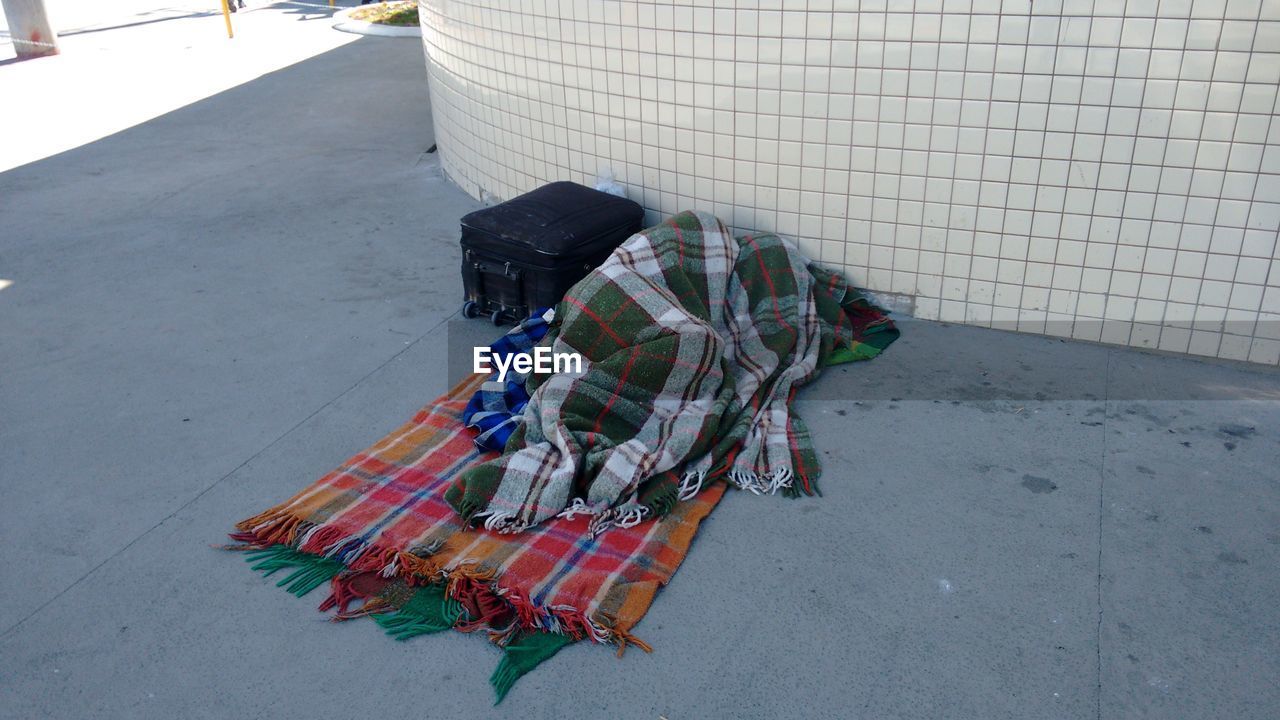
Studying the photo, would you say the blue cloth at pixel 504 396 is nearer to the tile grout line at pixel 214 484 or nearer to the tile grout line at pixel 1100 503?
the tile grout line at pixel 214 484

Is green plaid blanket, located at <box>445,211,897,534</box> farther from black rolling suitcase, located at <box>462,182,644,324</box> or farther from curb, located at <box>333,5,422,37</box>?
curb, located at <box>333,5,422,37</box>

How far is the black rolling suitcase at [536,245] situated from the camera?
15.9ft

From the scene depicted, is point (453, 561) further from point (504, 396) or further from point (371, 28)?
point (371, 28)

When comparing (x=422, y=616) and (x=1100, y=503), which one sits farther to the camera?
(x=1100, y=503)

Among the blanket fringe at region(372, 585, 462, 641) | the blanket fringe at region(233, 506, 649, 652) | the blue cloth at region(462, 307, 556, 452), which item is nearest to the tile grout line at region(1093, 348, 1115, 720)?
the blanket fringe at region(233, 506, 649, 652)

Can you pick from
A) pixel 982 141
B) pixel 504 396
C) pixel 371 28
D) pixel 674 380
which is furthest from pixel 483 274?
pixel 371 28

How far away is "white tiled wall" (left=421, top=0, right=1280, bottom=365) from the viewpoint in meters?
4.13

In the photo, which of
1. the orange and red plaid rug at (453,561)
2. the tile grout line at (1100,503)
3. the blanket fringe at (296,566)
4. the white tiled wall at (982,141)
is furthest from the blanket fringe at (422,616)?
the white tiled wall at (982,141)

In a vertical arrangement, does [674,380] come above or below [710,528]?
above

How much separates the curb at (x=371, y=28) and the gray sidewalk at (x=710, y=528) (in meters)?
7.35

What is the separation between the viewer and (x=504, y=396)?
13.8 feet

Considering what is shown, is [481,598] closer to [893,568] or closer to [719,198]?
[893,568]

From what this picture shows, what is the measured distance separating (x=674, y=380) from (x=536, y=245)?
1.14 metres

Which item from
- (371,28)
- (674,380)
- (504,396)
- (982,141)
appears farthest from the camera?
(371,28)
